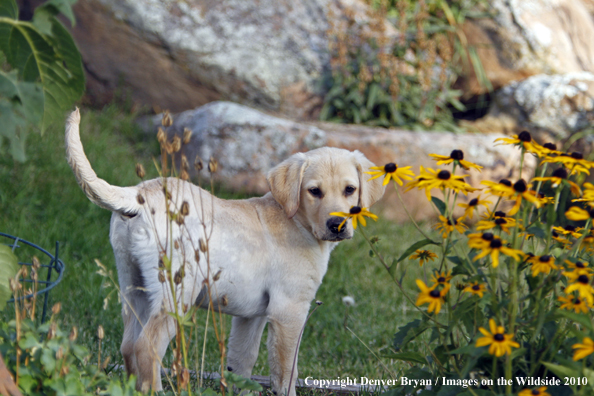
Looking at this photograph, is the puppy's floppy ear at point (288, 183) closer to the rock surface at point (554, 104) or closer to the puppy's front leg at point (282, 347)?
the puppy's front leg at point (282, 347)

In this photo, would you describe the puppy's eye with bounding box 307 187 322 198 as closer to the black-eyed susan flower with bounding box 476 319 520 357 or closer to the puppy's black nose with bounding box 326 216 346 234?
the puppy's black nose with bounding box 326 216 346 234

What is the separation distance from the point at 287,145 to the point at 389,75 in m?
1.77

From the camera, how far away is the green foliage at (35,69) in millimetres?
1335

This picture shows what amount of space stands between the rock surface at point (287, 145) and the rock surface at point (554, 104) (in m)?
1.03

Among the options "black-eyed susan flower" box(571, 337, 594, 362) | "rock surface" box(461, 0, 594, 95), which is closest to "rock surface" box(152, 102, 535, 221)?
"rock surface" box(461, 0, 594, 95)

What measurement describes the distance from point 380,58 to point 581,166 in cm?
475

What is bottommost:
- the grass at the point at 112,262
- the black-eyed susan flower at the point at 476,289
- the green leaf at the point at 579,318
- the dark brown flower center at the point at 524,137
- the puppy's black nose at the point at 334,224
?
the grass at the point at 112,262

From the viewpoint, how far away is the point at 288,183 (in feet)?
9.05

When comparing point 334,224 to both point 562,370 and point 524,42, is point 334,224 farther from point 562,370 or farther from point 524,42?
point 524,42

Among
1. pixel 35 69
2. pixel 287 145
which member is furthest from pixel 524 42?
pixel 35 69

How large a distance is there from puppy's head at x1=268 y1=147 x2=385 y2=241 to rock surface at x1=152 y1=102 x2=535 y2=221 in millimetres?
2356

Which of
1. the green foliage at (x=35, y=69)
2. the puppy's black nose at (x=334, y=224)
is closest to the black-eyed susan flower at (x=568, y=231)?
the puppy's black nose at (x=334, y=224)

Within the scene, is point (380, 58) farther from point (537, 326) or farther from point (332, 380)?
point (537, 326)

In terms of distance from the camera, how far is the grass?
3281 millimetres
